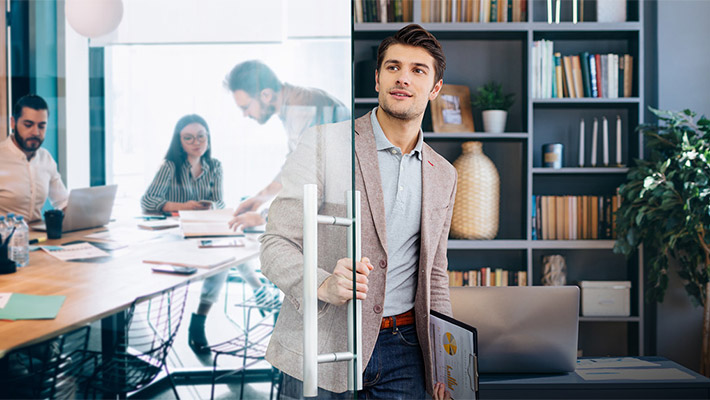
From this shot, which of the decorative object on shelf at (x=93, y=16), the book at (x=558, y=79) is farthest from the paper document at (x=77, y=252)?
the book at (x=558, y=79)

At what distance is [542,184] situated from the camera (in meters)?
3.64

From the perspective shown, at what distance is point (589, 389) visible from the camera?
1.68 metres

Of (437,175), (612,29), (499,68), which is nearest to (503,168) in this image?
(499,68)

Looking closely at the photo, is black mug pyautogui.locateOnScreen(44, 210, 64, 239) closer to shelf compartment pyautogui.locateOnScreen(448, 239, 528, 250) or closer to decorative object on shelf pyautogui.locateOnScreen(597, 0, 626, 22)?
shelf compartment pyautogui.locateOnScreen(448, 239, 528, 250)

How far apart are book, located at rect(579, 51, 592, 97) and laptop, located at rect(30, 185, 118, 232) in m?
3.17

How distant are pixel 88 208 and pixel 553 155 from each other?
300 centimetres

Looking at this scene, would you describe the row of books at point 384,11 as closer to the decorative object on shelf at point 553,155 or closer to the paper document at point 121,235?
the decorative object on shelf at point 553,155

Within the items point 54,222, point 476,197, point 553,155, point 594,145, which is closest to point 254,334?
point 54,222

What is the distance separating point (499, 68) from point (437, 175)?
199cm

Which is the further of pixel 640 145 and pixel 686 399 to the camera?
pixel 640 145

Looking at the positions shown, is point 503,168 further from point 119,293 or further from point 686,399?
point 119,293

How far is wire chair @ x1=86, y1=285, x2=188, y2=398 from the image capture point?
0.95 m

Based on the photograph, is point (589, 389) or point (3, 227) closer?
point (3, 227)

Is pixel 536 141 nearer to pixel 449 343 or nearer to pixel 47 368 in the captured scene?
pixel 449 343
